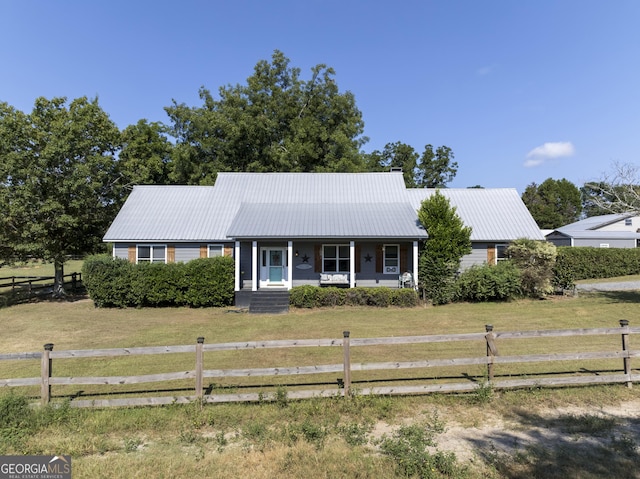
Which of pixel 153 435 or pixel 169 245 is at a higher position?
pixel 169 245

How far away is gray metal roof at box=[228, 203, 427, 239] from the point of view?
19266 millimetres

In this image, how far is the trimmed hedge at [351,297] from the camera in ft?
58.5

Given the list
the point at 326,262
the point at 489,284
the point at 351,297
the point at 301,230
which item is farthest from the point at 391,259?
the point at 301,230

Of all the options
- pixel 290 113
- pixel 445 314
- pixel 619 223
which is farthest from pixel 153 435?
pixel 619 223

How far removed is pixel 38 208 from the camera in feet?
67.4

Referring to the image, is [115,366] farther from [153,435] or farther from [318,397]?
[318,397]

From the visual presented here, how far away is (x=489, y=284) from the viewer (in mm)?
18266

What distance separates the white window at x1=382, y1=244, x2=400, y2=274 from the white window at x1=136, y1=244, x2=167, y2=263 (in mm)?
12380

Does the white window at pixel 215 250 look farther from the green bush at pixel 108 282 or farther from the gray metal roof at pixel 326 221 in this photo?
the green bush at pixel 108 282

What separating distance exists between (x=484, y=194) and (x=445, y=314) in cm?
1273

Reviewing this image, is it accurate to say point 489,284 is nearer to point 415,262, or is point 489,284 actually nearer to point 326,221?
point 415,262

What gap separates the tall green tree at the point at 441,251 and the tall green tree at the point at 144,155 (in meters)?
19.8

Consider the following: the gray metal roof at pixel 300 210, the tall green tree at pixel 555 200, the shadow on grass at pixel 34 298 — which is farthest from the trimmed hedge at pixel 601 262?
the tall green tree at pixel 555 200

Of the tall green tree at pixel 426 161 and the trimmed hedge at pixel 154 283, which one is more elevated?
the tall green tree at pixel 426 161
